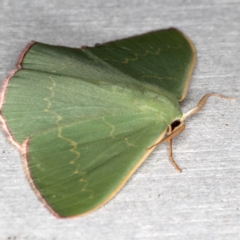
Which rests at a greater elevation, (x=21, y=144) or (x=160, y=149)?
(x=21, y=144)

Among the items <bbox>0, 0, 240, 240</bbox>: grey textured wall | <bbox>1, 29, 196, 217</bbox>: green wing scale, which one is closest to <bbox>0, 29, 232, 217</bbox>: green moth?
<bbox>1, 29, 196, 217</bbox>: green wing scale

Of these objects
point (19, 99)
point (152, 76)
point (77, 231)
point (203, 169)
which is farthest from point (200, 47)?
point (77, 231)

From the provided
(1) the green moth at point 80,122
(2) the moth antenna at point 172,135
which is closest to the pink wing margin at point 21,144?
(1) the green moth at point 80,122

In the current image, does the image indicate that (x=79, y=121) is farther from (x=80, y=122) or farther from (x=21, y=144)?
(x=21, y=144)

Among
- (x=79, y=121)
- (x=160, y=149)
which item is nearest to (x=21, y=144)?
(x=79, y=121)

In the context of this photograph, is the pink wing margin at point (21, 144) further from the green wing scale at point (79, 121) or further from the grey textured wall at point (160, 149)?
the grey textured wall at point (160, 149)

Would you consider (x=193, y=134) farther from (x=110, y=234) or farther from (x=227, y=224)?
(x=110, y=234)

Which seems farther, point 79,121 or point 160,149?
point 160,149
